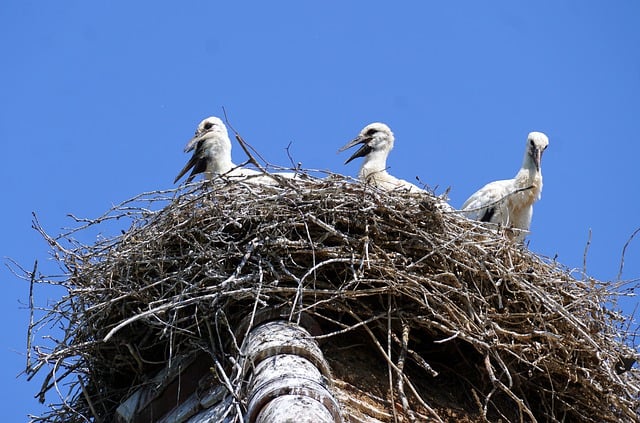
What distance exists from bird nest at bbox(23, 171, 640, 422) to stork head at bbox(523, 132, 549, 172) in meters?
2.75

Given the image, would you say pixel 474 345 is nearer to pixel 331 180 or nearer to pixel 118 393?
pixel 331 180

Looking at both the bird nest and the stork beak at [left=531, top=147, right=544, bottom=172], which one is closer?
the bird nest

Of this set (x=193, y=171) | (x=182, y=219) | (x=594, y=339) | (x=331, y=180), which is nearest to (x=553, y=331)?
(x=594, y=339)

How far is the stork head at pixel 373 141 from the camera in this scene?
1028 cm

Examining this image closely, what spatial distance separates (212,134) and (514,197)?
2488 mm

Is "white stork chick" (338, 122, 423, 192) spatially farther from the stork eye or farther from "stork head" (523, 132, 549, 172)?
"stork head" (523, 132, 549, 172)

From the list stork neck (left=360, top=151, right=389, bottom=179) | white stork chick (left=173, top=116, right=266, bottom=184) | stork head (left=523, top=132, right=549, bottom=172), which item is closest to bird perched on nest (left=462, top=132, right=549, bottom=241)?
stork head (left=523, top=132, right=549, bottom=172)

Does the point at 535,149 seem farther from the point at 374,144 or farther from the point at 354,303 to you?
the point at 354,303

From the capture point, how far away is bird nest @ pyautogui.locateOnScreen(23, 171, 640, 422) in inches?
246

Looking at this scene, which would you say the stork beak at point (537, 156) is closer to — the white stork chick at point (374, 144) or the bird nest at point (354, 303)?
the white stork chick at point (374, 144)

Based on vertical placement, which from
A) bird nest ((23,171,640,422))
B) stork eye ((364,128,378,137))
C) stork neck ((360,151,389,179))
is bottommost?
bird nest ((23,171,640,422))

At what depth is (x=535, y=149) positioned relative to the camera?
387 inches

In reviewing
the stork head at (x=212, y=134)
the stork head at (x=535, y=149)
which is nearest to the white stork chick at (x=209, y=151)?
the stork head at (x=212, y=134)

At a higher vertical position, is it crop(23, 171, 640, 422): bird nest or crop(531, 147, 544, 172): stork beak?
crop(531, 147, 544, 172): stork beak
